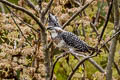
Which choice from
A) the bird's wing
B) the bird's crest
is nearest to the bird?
the bird's wing

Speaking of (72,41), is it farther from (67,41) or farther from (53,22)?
(53,22)

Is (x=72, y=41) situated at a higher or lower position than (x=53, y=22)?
lower

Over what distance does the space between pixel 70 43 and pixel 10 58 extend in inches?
37.1

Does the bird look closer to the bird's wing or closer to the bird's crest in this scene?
the bird's wing

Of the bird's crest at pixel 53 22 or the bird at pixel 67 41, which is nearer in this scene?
the bird at pixel 67 41

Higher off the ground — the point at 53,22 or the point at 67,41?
the point at 53,22

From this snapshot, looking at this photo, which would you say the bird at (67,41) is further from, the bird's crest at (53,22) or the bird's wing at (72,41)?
the bird's crest at (53,22)

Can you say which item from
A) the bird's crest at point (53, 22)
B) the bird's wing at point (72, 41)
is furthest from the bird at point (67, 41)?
the bird's crest at point (53, 22)

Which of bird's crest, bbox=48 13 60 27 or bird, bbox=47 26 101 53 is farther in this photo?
bird's crest, bbox=48 13 60 27

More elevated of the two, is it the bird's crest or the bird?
the bird's crest

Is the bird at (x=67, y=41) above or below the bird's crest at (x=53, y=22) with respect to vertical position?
below

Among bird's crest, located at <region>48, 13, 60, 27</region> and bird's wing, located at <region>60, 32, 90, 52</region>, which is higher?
bird's crest, located at <region>48, 13, 60, 27</region>

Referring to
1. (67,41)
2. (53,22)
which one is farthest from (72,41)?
(53,22)

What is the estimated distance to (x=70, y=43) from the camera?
240cm
